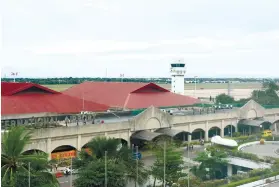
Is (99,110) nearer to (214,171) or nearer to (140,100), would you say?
(140,100)

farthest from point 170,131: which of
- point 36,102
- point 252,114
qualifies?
point 252,114

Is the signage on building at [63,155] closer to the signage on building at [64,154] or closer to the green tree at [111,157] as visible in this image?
the signage on building at [64,154]

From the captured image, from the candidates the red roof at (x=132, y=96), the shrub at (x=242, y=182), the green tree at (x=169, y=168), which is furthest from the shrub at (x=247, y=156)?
the red roof at (x=132, y=96)

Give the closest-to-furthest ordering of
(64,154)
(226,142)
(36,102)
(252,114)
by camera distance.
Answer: (64,154)
(226,142)
(36,102)
(252,114)

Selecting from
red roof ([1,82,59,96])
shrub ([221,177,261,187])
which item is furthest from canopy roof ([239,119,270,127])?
red roof ([1,82,59,96])

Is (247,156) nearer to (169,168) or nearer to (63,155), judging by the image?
(169,168)

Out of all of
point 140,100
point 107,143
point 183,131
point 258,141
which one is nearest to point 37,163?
point 107,143

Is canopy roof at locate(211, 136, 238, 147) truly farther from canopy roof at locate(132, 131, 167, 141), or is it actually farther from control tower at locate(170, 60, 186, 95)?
control tower at locate(170, 60, 186, 95)
